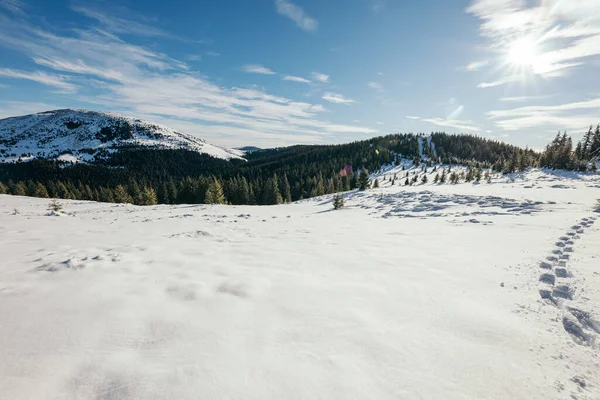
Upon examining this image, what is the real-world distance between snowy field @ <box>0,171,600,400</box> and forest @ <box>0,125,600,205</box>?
45864 millimetres

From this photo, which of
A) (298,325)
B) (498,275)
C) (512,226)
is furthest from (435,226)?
(298,325)

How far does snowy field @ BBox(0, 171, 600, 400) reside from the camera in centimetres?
246

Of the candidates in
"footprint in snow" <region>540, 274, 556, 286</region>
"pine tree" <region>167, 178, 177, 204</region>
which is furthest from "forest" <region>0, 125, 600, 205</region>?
"footprint in snow" <region>540, 274, 556, 286</region>

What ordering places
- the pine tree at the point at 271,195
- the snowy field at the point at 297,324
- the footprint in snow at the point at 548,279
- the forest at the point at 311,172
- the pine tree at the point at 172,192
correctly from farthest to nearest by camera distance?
1. the pine tree at the point at 172,192
2. the pine tree at the point at 271,195
3. the forest at the point at 311,172
4. the footprint in snow at the point at 548,279
5. the snowy field at the point at 297,324

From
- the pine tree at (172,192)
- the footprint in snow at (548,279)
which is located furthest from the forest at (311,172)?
the footprint in snow at (548,279)

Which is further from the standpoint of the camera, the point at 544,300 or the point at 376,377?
the point at 544,300

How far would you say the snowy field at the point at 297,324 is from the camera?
246cm

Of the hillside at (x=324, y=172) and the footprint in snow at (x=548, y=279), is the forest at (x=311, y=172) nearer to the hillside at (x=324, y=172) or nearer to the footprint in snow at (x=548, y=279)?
the hillside at (x=324, y=172)

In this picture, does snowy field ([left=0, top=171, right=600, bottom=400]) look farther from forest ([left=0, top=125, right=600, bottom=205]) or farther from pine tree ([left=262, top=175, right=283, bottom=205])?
pine tree ([left=262, top=175, right=283, bottom=205])

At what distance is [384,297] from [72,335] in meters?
4.53

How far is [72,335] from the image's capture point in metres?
3.01

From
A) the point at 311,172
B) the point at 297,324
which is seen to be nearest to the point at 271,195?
the point at 311,172

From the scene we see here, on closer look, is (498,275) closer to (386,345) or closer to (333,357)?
(386,345)

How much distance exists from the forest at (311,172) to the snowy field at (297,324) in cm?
4586
